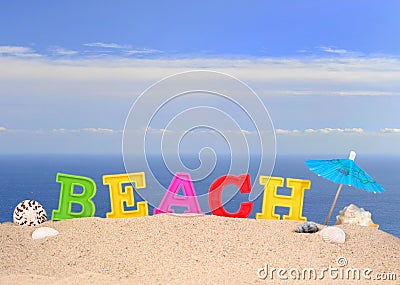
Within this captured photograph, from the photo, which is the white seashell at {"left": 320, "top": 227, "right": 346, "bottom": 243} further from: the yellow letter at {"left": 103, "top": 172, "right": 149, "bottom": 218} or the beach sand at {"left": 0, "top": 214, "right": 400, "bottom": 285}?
the yellow letter at {"left": 103, "top": 172, "right": 149, "bottom": 218}

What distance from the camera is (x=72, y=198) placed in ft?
24.6

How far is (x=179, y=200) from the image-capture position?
7.04 metres

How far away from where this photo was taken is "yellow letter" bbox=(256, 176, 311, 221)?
24.6 feet

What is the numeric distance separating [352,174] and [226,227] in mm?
2084

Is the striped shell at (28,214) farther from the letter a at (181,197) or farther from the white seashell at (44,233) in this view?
the letter a at (181,197)

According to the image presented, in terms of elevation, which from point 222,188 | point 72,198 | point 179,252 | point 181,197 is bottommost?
point 179,252

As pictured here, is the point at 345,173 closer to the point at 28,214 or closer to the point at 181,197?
the point at 181,197

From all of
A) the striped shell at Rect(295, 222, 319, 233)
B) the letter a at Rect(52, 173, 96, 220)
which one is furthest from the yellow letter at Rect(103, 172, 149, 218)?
the striped shell at Rect(295, 222, 319, 233)

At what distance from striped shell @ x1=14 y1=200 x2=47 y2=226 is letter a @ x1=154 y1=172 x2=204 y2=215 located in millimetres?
1778

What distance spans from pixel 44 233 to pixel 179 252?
186 cm

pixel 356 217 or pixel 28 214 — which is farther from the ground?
pixel 356 217

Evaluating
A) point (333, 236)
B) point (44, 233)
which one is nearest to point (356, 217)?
point (333, 236)

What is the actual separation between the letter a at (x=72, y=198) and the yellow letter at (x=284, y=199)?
245cm

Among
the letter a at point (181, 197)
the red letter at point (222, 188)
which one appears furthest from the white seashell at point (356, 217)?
the letter a at point (181, 197)
